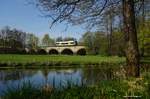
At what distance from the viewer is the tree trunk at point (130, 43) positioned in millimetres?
11578

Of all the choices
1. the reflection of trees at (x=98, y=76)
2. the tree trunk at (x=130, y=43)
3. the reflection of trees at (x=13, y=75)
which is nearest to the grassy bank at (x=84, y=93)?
the tree trunk at (x=130, y=43)

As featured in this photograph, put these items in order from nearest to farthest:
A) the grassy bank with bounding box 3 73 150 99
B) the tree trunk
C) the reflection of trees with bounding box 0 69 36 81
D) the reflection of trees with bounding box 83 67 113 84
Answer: the grassy bank with bounding box 3 73 150 99 → the tree trunk → the reflection of trees with bounding box 83 67 113 84 → the reflection of trees with bounding box 0 69 36 81

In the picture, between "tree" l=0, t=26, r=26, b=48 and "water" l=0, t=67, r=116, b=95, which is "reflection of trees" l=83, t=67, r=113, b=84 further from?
"tree" l=0, t=26, r=26, b=48

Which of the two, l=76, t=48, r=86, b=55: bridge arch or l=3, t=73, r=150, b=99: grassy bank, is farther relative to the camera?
l=76, t=48, r=86, b=55: bridge arch

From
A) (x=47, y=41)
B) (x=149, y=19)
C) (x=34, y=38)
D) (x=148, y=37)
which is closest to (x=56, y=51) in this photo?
(x=34, y=38)

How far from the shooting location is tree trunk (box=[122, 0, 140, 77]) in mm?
11578

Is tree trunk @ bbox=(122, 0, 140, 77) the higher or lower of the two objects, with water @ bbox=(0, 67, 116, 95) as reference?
higher

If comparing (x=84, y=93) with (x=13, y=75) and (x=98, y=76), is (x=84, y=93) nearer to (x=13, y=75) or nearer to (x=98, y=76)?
(x=98, y=76)

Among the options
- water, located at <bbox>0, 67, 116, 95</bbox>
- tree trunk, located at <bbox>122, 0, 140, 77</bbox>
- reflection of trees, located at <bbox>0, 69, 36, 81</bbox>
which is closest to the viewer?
tree trunk, located at <bbox>122, 0, 140, 77</bbox>

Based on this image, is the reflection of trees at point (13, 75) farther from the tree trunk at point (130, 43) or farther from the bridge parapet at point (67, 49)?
the bridge parapet at point (67, 49)

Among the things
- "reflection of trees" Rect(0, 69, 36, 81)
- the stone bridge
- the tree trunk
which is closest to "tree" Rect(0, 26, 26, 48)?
the stone bridge

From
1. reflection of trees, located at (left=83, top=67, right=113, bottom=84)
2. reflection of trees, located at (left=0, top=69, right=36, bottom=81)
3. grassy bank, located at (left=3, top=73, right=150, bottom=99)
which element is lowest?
reflection of trees, located at (left=0, top=69, right=36, bottom=81)

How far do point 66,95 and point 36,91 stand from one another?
1.09m

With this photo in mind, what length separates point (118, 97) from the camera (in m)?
7.95
